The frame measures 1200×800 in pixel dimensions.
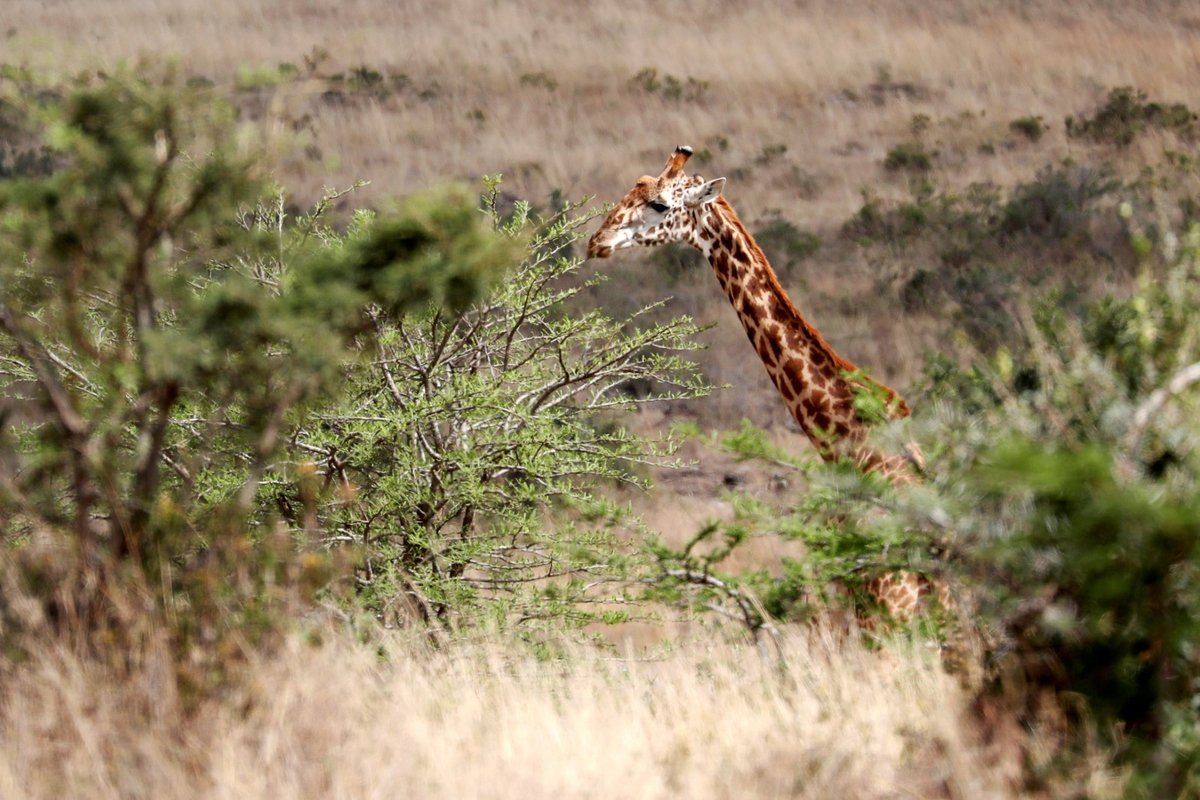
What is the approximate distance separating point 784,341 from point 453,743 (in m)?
3.44

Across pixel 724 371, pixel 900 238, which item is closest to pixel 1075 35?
pixel 900 238

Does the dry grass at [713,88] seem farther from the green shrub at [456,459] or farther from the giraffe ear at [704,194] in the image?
the giraffe ear at [704,194]

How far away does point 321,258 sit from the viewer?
5.40 m

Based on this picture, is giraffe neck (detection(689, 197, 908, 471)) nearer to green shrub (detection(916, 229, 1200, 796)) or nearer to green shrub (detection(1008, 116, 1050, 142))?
green shrub (detection(916, 229, 1200, 796))

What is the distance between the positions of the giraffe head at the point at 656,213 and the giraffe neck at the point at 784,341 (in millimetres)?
94

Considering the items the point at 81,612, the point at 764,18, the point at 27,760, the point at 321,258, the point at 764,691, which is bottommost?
the point at 764,691

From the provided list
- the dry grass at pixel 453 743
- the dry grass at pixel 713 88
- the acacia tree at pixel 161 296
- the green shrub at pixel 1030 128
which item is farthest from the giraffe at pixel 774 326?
the green shrub at pixel 1030 128

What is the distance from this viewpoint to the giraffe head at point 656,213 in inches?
325

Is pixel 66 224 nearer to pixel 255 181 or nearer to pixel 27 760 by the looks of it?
pixel 255 181

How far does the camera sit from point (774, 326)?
775 centimetres

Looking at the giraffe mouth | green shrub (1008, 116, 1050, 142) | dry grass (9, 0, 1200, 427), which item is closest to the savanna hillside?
the giraffe mouth

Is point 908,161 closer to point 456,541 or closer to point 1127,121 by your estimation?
point 1127,121

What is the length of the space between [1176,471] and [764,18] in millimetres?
34850

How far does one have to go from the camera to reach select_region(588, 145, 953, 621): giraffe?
6625 mm
